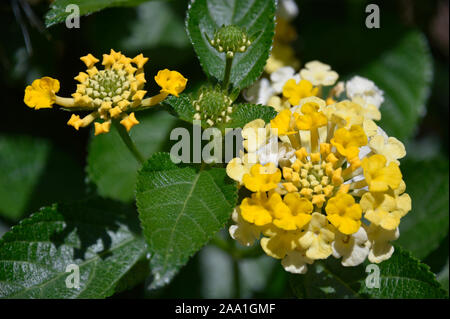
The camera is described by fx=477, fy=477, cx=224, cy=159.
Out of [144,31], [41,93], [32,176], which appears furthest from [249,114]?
[32,176]

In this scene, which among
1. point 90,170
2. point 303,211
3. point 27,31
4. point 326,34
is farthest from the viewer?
point 326,34

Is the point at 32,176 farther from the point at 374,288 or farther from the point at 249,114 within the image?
the point at 374,288

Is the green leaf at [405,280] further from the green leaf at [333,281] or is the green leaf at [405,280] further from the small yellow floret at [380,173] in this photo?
the small yellow floret at [380,173]

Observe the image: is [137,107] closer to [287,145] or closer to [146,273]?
[287,145]

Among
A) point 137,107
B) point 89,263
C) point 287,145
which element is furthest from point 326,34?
point 89,263

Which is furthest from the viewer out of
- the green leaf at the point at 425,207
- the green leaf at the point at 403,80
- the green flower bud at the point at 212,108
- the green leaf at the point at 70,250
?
the green leaf at the point at 403,80

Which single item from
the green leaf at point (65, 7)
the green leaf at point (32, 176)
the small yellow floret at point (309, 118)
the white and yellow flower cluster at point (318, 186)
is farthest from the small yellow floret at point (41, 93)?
the green leaf at point (32, 176)
